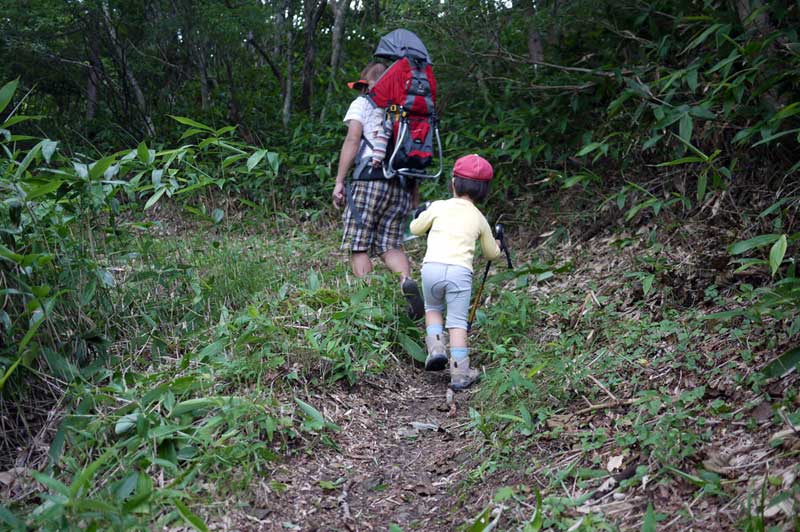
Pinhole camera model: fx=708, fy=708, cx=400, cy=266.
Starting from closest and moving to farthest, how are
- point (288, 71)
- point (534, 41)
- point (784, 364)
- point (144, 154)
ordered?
1. point (784, 364)
2. point (144, 154)
3. point (534, 41)
4. point (288, 71)

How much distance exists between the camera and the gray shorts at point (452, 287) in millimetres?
4441

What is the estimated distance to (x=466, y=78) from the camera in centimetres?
684

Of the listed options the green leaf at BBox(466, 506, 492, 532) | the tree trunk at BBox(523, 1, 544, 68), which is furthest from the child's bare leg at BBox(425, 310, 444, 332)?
the tree trunk at BBox(523, 1, 544, 68)

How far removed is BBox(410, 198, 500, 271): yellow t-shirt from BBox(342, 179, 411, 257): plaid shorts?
0.72 meters

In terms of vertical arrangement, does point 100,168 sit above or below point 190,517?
above

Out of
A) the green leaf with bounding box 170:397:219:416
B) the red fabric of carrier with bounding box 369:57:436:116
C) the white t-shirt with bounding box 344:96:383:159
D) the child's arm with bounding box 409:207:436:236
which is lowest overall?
the green leaf with bounding box 170:397:219:416

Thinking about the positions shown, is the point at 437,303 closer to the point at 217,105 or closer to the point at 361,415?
the point at 361,415

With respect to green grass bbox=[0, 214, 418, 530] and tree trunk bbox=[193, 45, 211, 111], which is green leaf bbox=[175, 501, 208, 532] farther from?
tree trunk bbox=[193, 45, 211, 111]

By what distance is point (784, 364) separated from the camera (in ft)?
9.57

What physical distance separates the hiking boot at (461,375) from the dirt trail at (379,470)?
0.23 ft

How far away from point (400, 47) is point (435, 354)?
2.29 metres

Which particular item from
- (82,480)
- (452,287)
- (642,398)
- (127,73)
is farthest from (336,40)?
(82,480)

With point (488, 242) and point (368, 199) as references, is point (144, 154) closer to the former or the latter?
point (368, 199)

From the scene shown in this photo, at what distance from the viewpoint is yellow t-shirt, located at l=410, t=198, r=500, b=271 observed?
4520 millimetres
